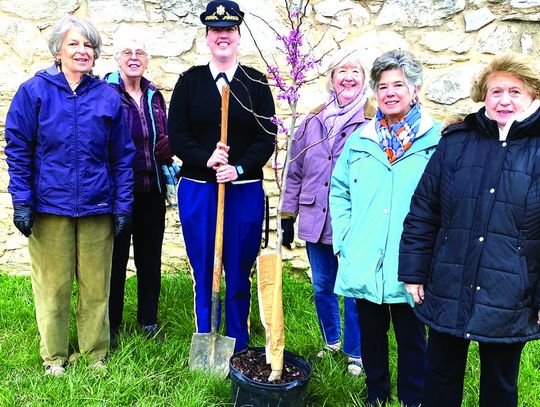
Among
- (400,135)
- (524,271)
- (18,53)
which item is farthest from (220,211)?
(18,53)

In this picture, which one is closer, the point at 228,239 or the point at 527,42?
the point at 228,239

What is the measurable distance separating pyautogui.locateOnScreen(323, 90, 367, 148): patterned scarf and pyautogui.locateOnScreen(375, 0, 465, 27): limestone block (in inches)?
52.9

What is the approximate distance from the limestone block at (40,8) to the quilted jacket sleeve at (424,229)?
3.25 metres

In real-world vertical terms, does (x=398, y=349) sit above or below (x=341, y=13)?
below

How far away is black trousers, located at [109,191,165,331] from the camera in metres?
3.51

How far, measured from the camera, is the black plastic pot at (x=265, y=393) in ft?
8.73

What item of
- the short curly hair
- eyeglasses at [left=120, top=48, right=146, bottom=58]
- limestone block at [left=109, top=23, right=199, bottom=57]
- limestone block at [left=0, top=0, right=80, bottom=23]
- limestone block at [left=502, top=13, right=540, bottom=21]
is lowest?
the short curly hair

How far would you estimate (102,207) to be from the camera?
10.0 feet

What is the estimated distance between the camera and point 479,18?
4316 millimetres

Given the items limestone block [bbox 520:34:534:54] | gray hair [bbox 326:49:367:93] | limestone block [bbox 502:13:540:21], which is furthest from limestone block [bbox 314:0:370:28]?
gray hair [bbox 326:49:367:93]

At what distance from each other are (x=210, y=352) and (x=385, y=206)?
1289 millimetres

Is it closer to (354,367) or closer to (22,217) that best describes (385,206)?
(354,367)

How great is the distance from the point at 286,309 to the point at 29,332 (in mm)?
1632

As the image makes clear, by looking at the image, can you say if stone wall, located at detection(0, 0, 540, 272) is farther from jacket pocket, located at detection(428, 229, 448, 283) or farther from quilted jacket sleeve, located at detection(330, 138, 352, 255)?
jacket pocket, located at detection(428, 229, 448, 283)
